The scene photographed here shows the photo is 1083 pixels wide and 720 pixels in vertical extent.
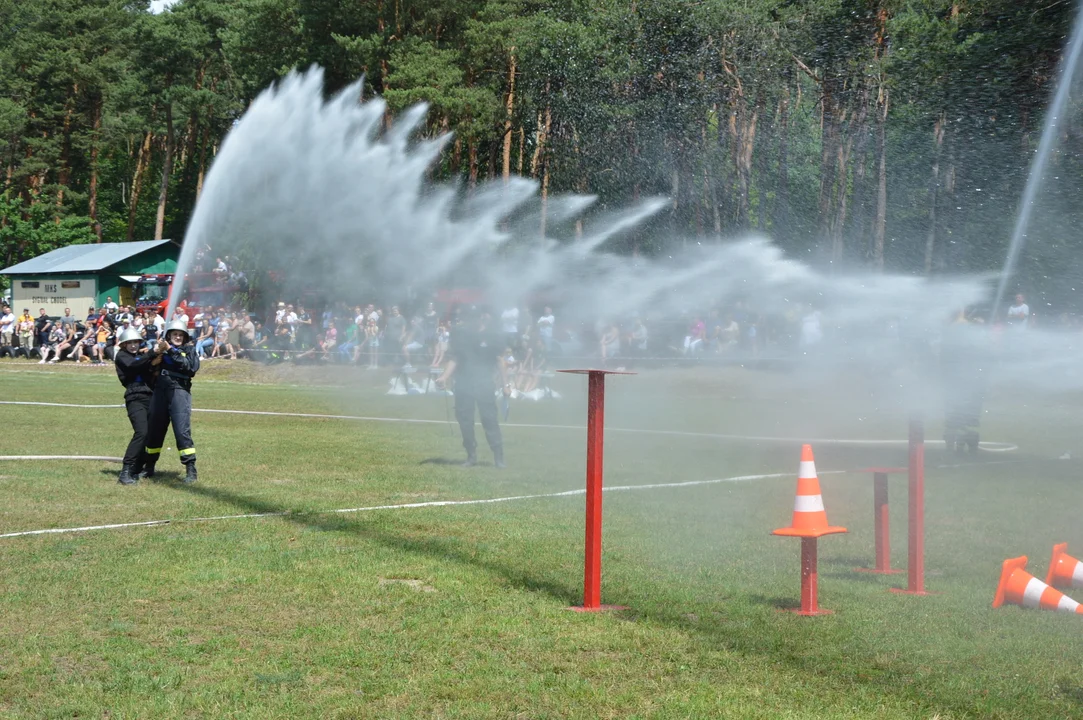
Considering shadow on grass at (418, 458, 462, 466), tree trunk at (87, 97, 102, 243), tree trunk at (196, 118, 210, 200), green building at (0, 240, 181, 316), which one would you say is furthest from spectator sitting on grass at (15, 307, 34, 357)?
shadow on grass at (418, 458, 462, 466)

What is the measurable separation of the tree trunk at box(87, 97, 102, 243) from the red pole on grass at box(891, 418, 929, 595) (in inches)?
2654

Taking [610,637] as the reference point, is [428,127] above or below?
above

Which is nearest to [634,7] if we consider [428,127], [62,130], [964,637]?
[428,127]

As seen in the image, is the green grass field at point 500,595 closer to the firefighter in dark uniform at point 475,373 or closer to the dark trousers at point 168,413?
the dark trousers at point 168,413

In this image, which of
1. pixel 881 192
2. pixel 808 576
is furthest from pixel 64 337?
pixel 808 576

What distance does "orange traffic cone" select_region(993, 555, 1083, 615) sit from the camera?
25.7 feet

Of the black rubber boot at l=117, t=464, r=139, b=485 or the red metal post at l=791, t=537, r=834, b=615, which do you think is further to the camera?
the black rubber boot at l=117, t=464, r=139, b=485

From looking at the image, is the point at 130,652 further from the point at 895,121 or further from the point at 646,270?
the point at 895,121

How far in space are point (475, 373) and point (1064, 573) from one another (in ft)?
→ 27.3

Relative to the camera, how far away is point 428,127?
40.5 meters

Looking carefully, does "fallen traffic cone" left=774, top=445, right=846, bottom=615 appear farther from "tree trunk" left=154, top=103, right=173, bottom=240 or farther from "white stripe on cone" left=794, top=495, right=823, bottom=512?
"tree trunk" left=154, top=103, right=173, bottom=240

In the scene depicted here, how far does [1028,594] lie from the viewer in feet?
25.9

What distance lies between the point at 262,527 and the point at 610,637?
15.2 feet

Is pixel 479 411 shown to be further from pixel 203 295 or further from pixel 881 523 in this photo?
pixel 203 295
